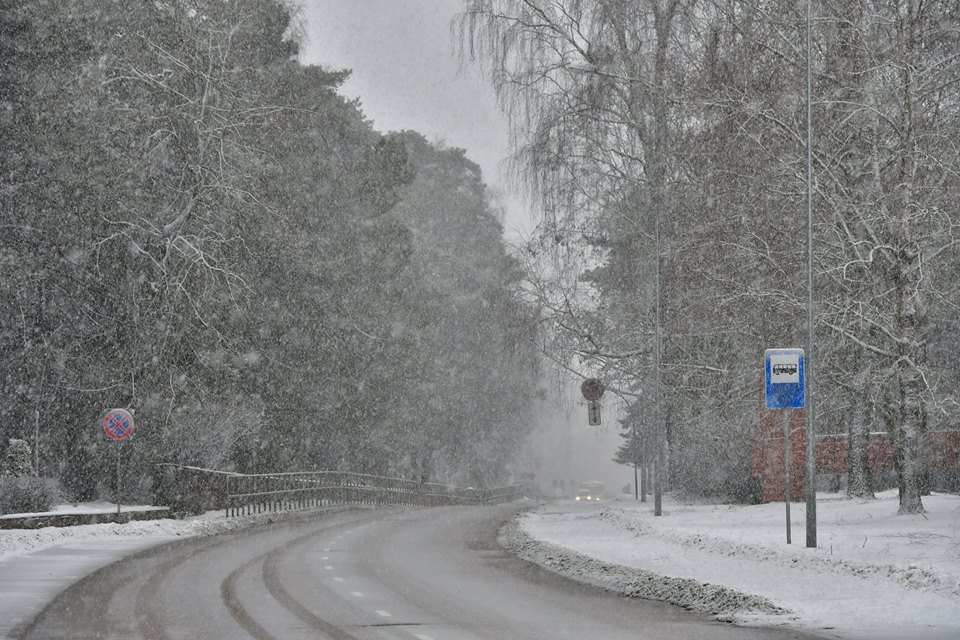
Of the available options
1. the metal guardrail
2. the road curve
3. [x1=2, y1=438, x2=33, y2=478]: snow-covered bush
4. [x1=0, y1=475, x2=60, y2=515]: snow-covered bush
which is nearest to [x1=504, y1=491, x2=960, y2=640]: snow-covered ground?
the road curve

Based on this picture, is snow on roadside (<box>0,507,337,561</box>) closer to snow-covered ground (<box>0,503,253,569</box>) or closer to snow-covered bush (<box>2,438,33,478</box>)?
snow-covered ground (<box>0,503,253,569</box>)

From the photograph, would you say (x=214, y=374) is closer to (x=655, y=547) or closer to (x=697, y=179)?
(x=697, y=179)

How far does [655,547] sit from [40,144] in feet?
64.6

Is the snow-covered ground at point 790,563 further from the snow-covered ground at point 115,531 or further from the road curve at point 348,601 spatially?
the snow-covered ground at point 115,531

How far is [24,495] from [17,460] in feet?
14.8

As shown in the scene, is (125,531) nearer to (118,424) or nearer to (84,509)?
(118,424)

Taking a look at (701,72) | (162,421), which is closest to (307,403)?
(162,421)

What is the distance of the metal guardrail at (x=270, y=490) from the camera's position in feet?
110

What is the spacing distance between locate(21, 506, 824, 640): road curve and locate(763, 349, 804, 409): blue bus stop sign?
4941mm

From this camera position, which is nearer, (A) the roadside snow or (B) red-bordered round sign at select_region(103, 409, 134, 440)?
(A) the roadside snow

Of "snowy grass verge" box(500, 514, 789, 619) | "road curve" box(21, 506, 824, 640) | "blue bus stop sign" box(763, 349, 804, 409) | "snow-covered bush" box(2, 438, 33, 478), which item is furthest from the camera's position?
"snow-covered bush" box(2, 438, 33, 478)

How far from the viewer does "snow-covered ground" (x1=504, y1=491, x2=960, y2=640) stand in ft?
45.0

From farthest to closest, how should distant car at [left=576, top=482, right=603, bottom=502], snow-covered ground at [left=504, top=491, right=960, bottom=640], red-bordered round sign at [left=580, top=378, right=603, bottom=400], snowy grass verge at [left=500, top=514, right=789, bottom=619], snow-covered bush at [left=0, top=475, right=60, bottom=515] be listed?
1. distant car at [left=576, top=482, right=603, bottom=502]
2. red-bordered round sign at [left=580, top=378, right=603, bottom=400]
3. snow-covered bush at [left=0, top=475, right=60, bottom=515]
4. snowy grass verge at [left=500, top=514, right=789, bottom=619]
5. snow-covered ground at [left=504, top=491, right=960, bottom=640]

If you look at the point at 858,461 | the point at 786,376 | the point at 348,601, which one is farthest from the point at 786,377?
the point at 858,461
